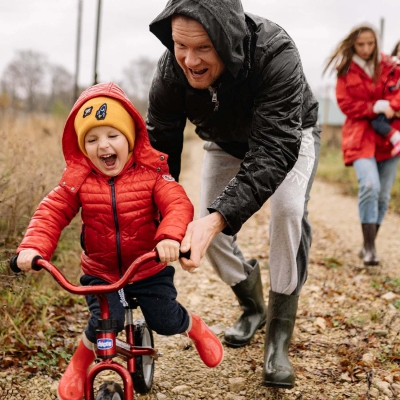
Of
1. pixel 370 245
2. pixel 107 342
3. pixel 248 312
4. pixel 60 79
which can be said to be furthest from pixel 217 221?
pixel 60 79

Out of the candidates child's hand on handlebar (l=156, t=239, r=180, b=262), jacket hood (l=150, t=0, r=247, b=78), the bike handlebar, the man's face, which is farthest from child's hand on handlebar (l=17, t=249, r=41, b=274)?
jacket hood (l=150, t=0, r=247, b=78)

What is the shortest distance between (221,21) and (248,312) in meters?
2.19

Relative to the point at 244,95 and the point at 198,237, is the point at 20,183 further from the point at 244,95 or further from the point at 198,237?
the point at 198,237

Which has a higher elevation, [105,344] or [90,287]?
[90,287]

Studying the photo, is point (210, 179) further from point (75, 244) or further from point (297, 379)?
point (75, 244)

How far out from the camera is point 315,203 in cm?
995

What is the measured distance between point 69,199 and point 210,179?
103cm

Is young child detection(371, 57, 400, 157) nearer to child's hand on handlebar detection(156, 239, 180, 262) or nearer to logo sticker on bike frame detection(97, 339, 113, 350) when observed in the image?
child's hand on handlebar detection(156, 239, 180, 262)

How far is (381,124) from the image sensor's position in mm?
5332

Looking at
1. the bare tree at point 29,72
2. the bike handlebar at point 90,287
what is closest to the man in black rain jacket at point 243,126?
the bike handlebar at point 90,287

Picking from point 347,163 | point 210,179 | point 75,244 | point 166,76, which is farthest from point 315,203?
point 166,76

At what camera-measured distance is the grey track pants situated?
2.86 m

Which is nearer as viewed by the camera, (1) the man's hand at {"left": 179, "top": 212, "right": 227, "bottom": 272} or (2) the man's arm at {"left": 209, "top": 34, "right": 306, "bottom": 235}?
(1) the man's hand at {"left": 179, "top": 212, "right": 227, "bottom": 272}

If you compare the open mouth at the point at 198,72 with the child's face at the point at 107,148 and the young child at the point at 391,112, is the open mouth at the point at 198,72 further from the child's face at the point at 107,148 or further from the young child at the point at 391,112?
the young child at the point at 391,112
